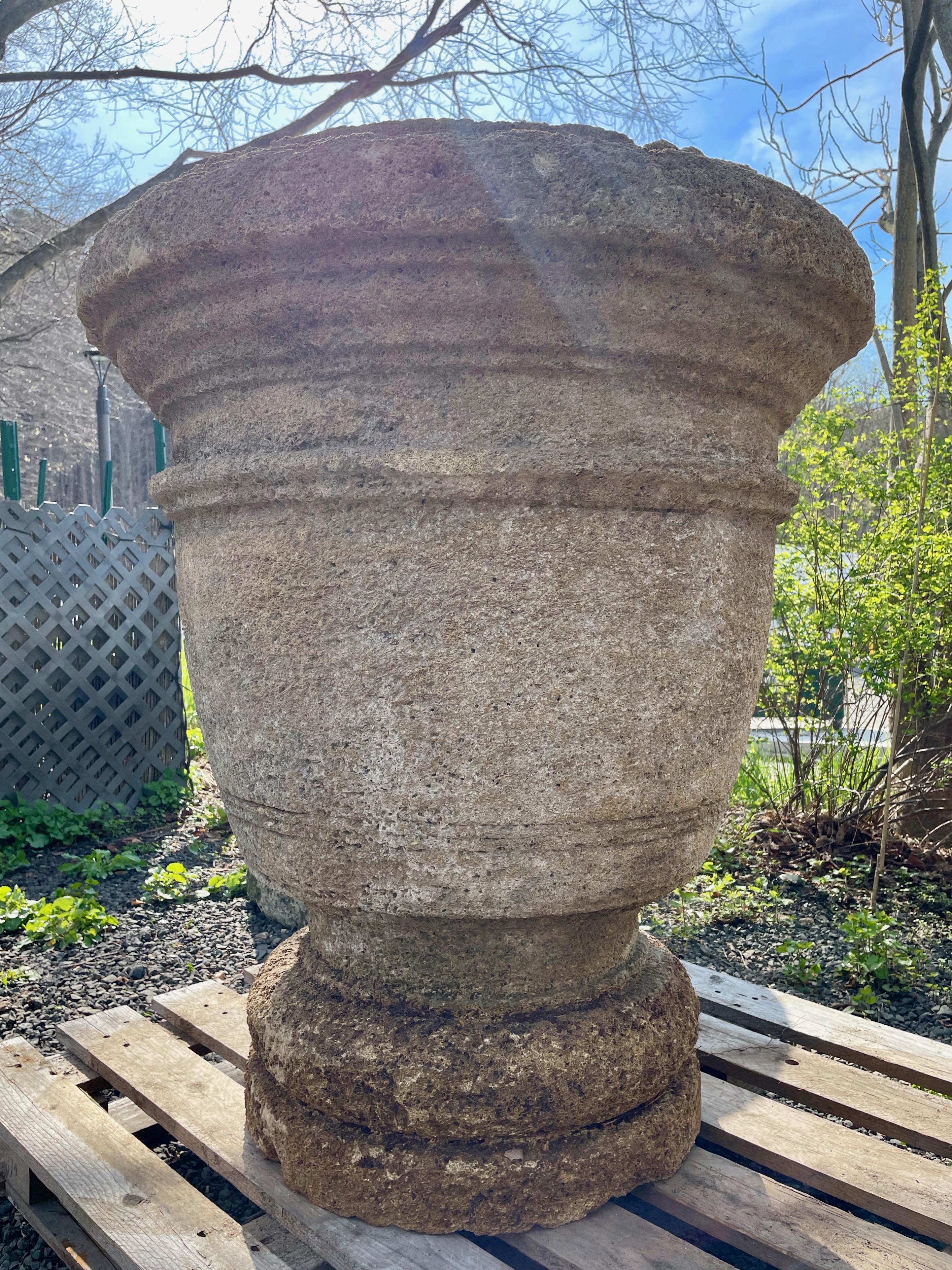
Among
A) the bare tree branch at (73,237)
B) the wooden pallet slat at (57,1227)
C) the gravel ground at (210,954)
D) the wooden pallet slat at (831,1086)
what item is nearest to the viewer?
the wooden pallet slat at (57,1227)

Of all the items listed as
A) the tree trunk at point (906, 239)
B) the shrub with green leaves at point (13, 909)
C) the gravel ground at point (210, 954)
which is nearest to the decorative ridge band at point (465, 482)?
the gravel ground at point (210, 954)

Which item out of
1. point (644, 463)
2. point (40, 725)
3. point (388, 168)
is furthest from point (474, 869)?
point (40, 725)

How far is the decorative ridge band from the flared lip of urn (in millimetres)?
287

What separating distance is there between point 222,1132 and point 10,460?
13.2 feet

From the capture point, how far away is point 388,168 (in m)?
1.27

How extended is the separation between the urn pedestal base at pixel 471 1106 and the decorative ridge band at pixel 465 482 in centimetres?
72

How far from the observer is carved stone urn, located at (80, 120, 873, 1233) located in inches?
52.8

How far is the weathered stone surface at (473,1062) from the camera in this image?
150 centimetres

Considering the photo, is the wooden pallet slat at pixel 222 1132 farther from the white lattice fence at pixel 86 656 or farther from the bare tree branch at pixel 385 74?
the bare tree branch at pixel 385 74

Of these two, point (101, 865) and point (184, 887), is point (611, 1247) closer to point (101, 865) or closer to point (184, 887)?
point (184, 887)

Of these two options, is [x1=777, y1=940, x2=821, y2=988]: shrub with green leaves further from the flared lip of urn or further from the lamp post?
the lamp post

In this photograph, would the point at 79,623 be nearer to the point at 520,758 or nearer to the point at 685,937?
the point at 685,937

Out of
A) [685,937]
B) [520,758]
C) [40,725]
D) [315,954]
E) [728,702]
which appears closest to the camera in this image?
[520,758]

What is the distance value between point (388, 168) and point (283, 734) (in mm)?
823
